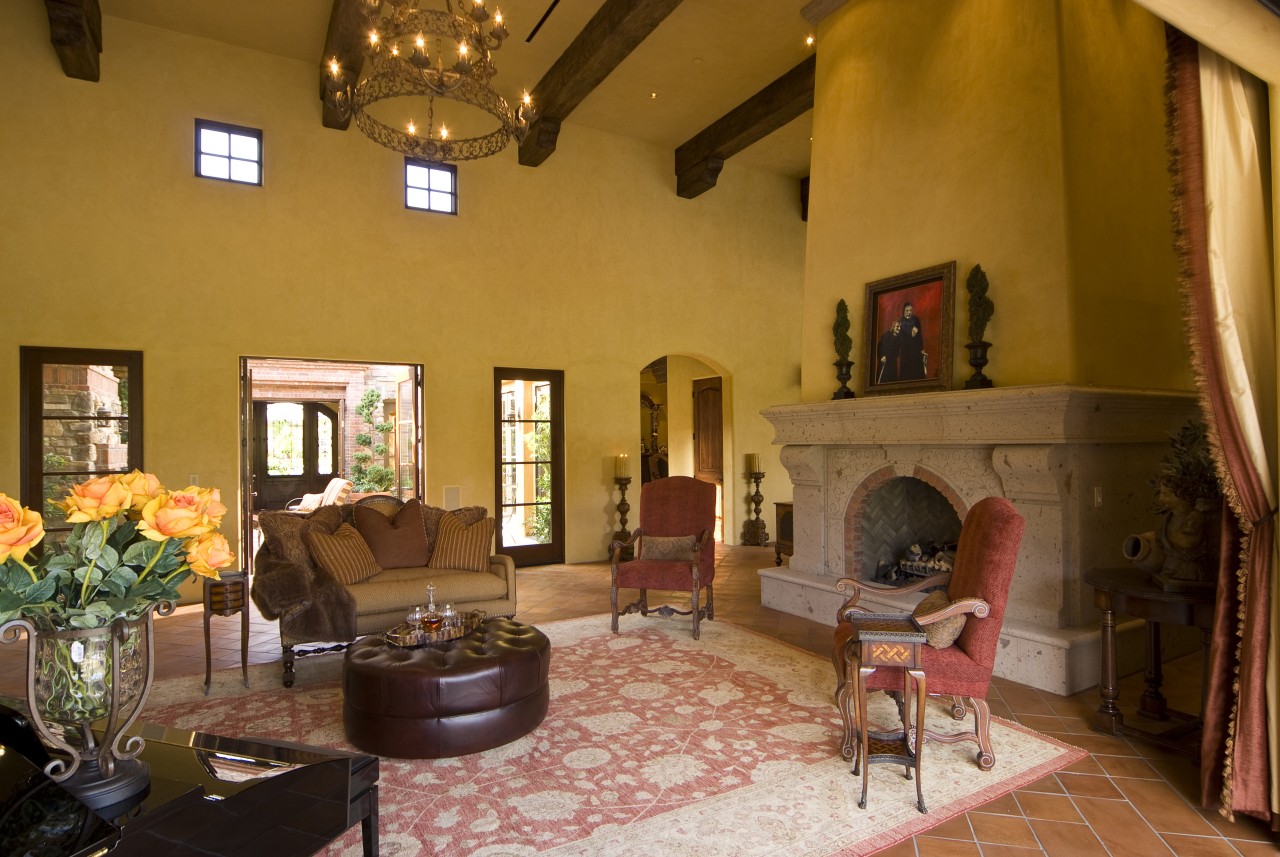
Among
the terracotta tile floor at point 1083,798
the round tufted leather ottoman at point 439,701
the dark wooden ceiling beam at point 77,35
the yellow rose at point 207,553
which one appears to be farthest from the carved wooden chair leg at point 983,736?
the dark wooden ceiling beam at point 77,35

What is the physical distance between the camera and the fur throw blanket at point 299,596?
4418 millimetres

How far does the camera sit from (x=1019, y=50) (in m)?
4.49

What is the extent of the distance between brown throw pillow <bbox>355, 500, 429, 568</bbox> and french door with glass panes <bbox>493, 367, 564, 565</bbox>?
245 cm

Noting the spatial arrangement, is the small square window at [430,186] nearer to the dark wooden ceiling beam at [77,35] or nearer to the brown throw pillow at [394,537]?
the dark wooden ceiling beam at [77,35]

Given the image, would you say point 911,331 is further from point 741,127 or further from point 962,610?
point 741,127

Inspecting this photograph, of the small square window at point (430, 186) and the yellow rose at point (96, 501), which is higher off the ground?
the small square window at point (430, 186)

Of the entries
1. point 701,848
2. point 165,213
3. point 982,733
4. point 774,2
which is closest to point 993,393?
point 982,733

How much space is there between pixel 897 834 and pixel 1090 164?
405 cm

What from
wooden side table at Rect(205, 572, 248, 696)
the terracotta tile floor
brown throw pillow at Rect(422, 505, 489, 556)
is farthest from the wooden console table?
wooden side table at Rect(205, 572, 248, 696)

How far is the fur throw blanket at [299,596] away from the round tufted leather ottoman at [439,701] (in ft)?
3.60

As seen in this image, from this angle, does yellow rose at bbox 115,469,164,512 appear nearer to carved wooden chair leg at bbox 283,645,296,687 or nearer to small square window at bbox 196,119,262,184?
carved wooden chair leg at bbox 283,645,296,687

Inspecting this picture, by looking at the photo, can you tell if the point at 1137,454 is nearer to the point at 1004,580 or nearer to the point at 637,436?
the point at 1004,580

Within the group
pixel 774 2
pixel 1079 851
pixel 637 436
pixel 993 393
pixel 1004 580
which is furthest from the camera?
pixel 637 436

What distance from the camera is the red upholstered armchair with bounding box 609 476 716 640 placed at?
17.5 ft
